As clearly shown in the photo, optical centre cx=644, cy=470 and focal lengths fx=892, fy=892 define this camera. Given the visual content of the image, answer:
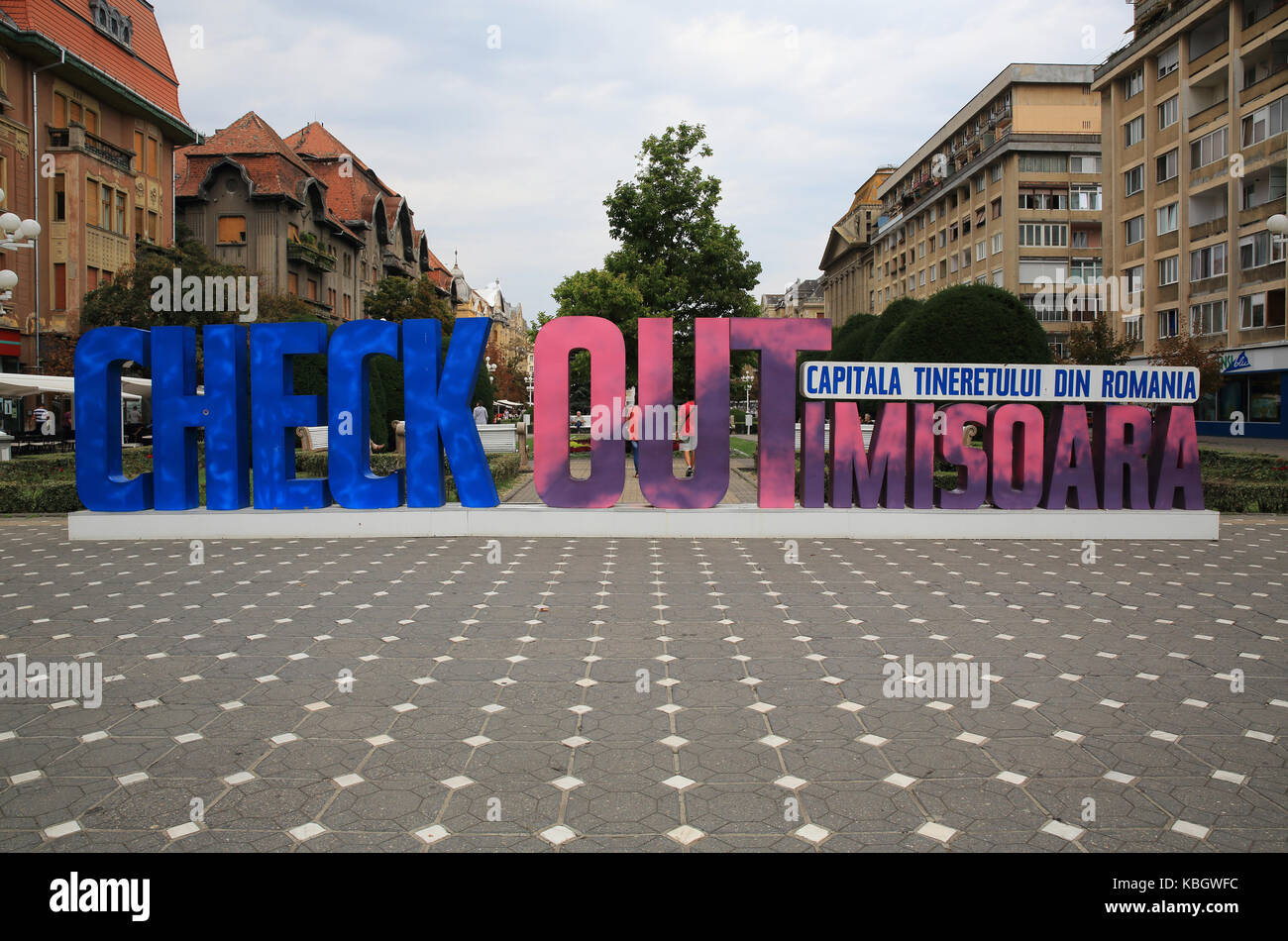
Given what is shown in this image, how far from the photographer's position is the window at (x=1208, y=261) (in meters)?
42.5

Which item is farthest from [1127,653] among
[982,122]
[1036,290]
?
[982,122]

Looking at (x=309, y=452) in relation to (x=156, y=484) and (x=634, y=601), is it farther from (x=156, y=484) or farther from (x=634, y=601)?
(x=634, y=601)

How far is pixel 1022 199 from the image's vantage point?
208 ft

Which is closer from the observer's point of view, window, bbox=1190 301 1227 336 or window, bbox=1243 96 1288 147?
window, bbox=1243 96 1288 147

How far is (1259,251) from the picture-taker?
40031 millimetres

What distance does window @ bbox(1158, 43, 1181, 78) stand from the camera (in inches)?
1793

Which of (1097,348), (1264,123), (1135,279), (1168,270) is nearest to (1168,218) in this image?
(1168,270)

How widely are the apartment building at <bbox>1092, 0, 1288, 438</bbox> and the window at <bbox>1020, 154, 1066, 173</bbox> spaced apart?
34.3ft

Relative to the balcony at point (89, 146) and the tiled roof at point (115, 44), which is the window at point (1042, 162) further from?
the balcony at point (89, 146)

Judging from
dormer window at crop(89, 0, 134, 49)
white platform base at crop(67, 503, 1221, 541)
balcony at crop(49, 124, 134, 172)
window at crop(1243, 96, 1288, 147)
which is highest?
dormer window at crop(89, 0, 134, 49)

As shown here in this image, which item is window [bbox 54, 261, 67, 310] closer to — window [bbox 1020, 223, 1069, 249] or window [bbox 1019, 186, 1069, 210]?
window [bbox 1020, 223, 1069, 249]

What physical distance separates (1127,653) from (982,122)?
72.6m

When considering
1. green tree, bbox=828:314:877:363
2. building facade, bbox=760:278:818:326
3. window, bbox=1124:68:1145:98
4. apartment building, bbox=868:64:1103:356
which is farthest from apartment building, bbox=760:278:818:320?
green tree, bbox=828:314:877:363

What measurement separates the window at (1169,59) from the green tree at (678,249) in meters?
28.8
